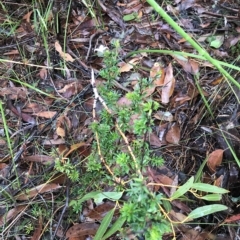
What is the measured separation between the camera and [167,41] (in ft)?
6.00

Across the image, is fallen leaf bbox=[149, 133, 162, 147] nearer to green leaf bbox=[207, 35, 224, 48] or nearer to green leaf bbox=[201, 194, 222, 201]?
green leaf bbox=[201, 194, 222, 201]

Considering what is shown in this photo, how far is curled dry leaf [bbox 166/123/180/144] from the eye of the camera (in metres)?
1.52

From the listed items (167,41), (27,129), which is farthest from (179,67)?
(27,129)

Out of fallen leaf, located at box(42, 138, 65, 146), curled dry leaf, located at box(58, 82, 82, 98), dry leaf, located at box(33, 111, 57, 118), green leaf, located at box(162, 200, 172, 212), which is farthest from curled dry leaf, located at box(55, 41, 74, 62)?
green leaf, located at box(162, 200, 172, 212)

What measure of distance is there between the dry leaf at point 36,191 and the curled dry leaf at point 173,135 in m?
0.40

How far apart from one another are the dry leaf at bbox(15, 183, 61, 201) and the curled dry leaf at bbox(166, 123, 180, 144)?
0.40m

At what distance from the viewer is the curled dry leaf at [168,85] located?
163 cm

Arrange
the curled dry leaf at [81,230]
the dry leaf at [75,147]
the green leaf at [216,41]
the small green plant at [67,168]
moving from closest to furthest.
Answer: the small green plant at [67,168]
the curled dry leaf at [81,230]
the dry leaf at [75,147]
the green leaf at [216,41]

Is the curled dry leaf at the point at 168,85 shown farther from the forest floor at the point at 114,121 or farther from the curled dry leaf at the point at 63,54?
the curled dry leaf at the point at 63,54

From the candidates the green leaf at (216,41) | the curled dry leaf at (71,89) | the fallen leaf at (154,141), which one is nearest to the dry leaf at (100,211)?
the fallen leaf at (154,141)

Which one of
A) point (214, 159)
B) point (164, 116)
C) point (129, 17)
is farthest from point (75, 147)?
point (129, 17)

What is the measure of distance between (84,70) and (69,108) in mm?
188

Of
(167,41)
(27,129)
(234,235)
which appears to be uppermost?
(167,41)

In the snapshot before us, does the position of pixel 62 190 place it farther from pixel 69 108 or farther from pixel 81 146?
pixel 69 108
